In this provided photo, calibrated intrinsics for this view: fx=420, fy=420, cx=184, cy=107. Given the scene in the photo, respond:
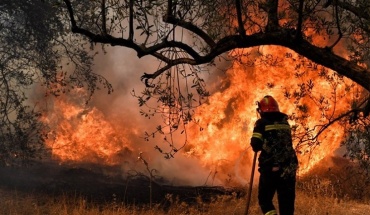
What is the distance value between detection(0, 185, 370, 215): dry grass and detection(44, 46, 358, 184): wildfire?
278cm

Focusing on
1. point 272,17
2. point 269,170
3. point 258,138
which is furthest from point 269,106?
point 272,17

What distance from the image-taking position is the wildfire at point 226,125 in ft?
45.7

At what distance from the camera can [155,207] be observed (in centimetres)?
1045

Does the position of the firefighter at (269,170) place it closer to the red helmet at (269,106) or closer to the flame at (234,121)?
the red helmet at (269,106)

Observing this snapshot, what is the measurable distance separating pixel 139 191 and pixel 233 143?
493 centimetres

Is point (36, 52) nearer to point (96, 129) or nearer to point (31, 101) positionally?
point (96, 129)

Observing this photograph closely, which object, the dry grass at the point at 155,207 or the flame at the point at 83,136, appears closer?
the dry grass at the point at 155,207

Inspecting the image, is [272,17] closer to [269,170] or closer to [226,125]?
[269,170]

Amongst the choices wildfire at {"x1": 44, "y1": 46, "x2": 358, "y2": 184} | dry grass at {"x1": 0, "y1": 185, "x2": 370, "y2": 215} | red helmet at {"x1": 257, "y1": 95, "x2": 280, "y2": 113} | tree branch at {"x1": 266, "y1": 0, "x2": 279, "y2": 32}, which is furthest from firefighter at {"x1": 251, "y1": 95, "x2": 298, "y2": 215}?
wildfire at {"x1": 44, "y1": 46, "x2": 358, "y2": 184}

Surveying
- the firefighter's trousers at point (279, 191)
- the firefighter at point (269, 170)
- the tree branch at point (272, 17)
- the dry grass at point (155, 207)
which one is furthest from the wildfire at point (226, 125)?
the tree branch at point (272, 17)

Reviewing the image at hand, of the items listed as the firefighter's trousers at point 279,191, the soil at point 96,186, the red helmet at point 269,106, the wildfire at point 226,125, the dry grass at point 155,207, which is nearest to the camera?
the firefighter's trousers at point 279,191

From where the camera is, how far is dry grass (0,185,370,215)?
9.91 m

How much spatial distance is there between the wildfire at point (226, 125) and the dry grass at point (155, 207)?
→ 9.11 ft

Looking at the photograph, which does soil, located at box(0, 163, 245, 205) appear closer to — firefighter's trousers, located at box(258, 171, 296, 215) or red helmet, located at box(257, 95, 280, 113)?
firefighter's trousers, located at box(258, 171, 296, 215)
